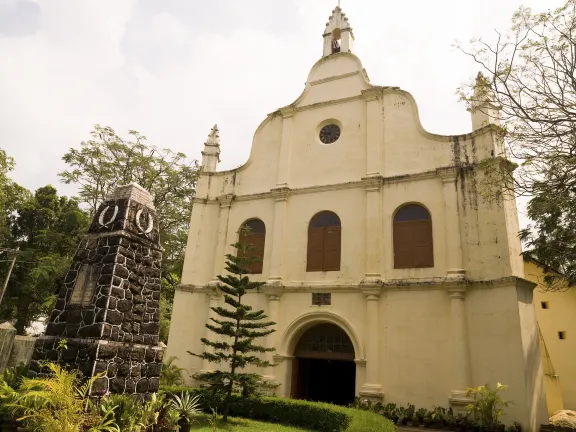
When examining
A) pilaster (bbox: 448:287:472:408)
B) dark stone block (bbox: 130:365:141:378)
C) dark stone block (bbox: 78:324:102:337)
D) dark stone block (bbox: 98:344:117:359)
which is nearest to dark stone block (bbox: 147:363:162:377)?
dark stone block (bbox: 130:365:141:378)

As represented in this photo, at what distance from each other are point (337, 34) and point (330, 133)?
5206 millimetres

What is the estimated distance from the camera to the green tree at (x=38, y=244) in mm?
21203

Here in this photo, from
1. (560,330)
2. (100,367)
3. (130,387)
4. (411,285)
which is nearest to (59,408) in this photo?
(100,367)

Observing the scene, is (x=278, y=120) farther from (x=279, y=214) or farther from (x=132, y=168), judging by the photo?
(x=132, y=168)

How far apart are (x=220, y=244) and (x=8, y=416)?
9914 mm

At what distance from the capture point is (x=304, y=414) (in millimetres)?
9641

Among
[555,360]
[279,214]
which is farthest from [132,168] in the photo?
[555,360]

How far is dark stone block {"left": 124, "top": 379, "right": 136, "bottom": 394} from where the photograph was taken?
7.20 m

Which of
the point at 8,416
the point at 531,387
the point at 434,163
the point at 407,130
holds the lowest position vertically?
the point at 8,416

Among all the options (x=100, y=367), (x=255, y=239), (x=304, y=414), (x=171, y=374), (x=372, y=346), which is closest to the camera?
(x=100, y=367)

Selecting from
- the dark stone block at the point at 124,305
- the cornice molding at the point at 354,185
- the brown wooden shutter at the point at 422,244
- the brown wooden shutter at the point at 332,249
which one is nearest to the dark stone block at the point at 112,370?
the dark stone block at the point at 124,305

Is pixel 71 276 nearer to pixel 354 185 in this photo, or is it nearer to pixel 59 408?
pixel 59 408

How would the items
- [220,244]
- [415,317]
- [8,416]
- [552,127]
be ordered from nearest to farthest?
[8,416]
[552,127]
[415,317]
[220,244]

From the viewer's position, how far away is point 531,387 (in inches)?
406
